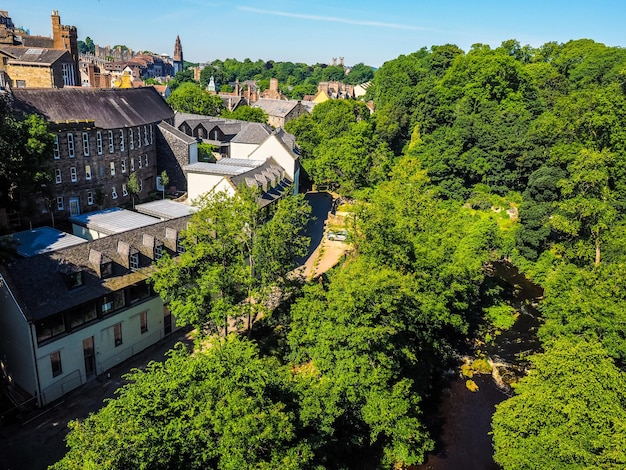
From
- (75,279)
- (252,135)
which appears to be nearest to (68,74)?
(252,135)

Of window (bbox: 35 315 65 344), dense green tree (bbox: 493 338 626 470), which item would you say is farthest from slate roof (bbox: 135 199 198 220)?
dense green tree (bbox: 493 338 626 470)

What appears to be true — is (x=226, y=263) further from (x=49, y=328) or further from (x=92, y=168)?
(x=92, y=168)

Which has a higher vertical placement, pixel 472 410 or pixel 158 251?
pixel 158 251

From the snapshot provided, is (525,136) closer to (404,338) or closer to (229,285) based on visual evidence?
(404,338)

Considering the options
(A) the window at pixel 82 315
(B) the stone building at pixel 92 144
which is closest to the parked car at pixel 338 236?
(B) the stone building at pixel 92 144

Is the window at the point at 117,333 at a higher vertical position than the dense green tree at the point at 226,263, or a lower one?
lower

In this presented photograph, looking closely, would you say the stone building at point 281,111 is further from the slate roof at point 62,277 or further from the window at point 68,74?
the slate roof at point 62,277
